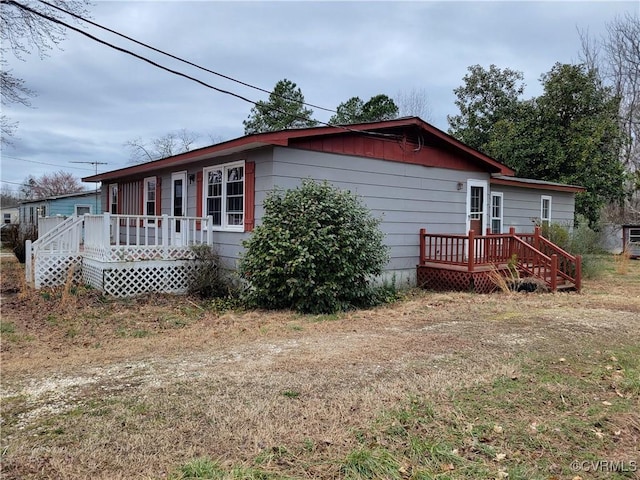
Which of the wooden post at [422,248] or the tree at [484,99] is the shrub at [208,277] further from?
the tree at [484,99]

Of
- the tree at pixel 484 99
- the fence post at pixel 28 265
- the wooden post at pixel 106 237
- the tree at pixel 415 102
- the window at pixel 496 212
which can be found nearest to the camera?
the wooden post at pixel 106 237

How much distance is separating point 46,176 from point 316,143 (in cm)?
5307

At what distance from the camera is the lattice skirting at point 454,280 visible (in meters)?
9.52

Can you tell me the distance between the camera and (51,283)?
966 cm

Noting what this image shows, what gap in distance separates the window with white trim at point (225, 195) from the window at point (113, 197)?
6.79 metres

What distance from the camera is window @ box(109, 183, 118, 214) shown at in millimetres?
15695

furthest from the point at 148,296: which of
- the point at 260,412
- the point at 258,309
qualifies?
the point at 260,412

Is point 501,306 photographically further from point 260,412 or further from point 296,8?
point 296,8

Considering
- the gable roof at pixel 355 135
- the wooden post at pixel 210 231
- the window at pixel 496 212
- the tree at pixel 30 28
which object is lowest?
the wooden post at pixel 210 231

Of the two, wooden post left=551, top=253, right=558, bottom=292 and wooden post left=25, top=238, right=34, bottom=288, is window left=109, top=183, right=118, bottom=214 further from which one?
wooden post left=551, top=253, right=558, bottom=292

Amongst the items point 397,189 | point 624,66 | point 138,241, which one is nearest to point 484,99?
point 624,66

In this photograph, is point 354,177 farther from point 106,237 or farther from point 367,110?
point 367,110

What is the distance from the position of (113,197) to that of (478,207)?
1227 centimetres

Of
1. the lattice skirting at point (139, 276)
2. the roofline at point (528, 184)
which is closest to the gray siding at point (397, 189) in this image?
the roofline at point (528, 184)
